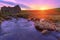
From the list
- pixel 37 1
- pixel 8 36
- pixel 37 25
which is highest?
pixel 37 1

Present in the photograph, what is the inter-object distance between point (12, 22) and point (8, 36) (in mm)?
575

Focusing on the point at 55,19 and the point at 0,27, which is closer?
the point at 55,19

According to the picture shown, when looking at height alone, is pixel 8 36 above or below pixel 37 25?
below

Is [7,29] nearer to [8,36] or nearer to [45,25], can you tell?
[8,36]

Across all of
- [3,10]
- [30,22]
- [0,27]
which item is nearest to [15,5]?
[3,10]

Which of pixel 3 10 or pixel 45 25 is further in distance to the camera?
pixel 3 10

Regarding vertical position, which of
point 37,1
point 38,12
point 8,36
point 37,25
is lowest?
point 8,36

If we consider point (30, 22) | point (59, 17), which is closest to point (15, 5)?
point (30, 22)

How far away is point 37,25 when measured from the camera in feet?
10.3

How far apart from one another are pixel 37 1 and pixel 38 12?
0.23 metres

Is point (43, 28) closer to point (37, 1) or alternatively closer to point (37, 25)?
point (37, 25)

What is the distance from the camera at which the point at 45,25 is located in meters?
3.00

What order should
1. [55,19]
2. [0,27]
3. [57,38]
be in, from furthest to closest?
[0,27] < [55,19] < [57,38]

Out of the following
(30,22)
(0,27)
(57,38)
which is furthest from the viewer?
(0,27)
